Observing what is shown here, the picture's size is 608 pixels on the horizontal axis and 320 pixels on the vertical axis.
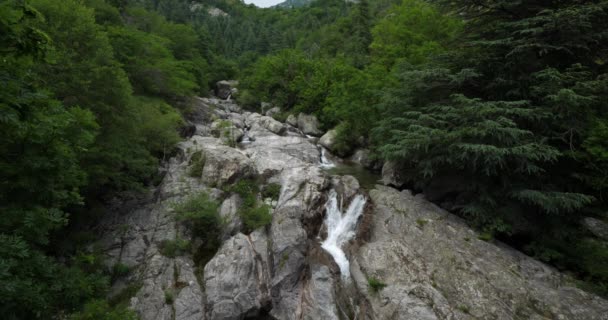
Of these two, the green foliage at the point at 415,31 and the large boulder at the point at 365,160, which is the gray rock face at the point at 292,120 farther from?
the green foliage at the point at 415,31

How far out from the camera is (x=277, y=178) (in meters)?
13.6

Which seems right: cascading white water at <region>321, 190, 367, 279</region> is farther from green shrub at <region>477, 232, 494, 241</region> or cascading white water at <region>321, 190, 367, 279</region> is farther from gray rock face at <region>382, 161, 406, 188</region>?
green shrub at <region>477, 232, 494, 241</region>

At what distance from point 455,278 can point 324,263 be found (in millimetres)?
4385

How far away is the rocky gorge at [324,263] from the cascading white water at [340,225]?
49mm

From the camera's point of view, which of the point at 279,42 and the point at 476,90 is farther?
the point at 279,42

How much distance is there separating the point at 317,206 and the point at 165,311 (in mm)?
6688

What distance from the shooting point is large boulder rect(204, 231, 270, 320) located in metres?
8.47

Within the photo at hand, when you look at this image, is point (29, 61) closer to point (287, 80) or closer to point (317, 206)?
point (317, 206)

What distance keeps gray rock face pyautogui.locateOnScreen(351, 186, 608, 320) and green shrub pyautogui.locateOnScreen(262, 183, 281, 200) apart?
4.55 metres

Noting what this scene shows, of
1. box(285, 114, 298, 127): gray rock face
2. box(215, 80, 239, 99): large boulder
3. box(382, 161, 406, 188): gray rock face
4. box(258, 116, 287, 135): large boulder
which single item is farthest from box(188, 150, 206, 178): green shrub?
box(215, 80, 239, 99): large boulder

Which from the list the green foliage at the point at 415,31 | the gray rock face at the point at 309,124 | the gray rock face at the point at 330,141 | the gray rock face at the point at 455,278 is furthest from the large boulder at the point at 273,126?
the gray rock face at the point at 455,278

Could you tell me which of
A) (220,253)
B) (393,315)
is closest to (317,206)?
(220,253)

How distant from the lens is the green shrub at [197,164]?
13922mm

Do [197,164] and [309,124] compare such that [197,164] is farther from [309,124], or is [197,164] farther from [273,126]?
[309,124]
